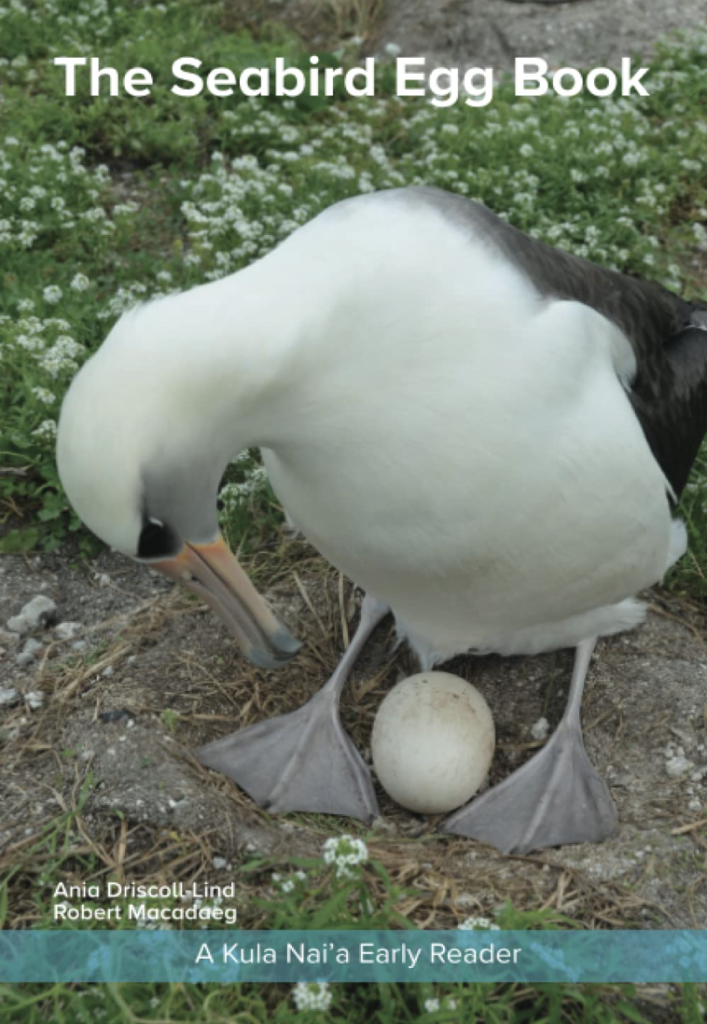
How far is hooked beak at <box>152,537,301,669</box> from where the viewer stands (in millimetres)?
2988

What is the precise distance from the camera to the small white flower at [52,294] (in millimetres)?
5455

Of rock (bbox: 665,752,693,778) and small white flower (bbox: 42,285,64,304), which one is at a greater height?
small white flower (bbox: 42,285,64,304)

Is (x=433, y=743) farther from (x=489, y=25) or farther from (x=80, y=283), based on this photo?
(x=489, y=25)

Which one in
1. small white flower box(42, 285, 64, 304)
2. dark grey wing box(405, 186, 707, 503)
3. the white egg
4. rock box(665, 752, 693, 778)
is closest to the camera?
dark grey wing box(405, 186, 707, 503)

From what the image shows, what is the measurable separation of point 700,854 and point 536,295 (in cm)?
167

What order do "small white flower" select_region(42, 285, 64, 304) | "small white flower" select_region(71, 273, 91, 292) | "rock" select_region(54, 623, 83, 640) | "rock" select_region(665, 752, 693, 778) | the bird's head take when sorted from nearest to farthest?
the bird's head → "rock" select_region(665, 752, 693, 778) → "rock" select_region(54, 623, 83, 640) → "small white flower" select_region(42, 285, 64, 304) → "small white flower" select_region(71, 273, 91, 292)

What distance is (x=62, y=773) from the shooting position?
12.2 ft

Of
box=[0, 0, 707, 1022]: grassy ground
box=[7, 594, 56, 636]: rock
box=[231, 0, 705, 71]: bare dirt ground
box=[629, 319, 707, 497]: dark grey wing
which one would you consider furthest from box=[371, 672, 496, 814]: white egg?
box=[231, 0, 705, 71]: bare dirt ground

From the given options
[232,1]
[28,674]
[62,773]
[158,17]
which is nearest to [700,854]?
[62,773]

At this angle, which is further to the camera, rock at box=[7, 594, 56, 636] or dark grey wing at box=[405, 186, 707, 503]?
→ rock at box=[7, 594, 56, 636]

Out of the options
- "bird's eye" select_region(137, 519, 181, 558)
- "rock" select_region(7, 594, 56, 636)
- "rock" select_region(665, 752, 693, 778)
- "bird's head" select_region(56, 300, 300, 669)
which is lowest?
"rock" select_region(7, 594, 56, 636)

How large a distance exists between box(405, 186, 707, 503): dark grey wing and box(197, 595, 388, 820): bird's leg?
140 centimetres

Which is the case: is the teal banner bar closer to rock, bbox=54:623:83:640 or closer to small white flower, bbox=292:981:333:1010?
small white flower, bbox=292:981:333:1010

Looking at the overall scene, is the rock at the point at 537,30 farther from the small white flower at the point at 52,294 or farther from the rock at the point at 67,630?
the rock at the point at 67,630
